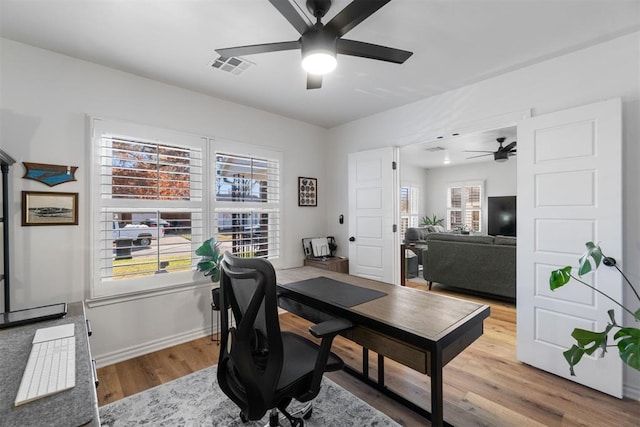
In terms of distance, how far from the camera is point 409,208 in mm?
8266

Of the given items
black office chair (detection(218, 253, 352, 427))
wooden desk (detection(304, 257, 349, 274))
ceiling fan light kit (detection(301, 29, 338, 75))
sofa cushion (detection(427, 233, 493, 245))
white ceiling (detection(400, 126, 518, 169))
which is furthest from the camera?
white ceiling (detection(400, 126, 518, 169))

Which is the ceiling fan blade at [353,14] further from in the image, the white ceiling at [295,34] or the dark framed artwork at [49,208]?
the dark framed artwork at [49,208]

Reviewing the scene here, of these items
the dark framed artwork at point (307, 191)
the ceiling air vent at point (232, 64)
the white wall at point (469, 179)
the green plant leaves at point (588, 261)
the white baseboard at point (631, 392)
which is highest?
the ceiling air vent at point (232, 64)

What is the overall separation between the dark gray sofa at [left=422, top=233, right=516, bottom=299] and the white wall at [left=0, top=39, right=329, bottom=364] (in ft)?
11.7

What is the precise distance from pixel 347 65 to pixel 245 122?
151 cm

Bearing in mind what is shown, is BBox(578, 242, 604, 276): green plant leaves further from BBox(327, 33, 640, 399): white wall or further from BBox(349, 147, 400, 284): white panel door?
BBox(349, 147, 400, 284): white panel door

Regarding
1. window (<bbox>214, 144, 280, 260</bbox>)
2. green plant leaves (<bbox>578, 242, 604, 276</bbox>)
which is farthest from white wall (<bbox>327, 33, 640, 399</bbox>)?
window (<bbox>214, 144, 280, 260</bbox>)

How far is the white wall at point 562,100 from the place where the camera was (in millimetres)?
2066

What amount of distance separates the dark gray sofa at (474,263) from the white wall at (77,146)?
356 cm

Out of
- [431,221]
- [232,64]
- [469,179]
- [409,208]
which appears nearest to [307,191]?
[232,64]

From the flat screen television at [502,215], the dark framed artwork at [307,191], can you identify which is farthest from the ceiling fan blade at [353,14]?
the flat screen television at [502,215]

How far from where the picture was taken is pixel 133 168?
2.64 m

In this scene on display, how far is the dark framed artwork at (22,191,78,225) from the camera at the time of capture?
7.15ft

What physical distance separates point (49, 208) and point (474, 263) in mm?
4986
